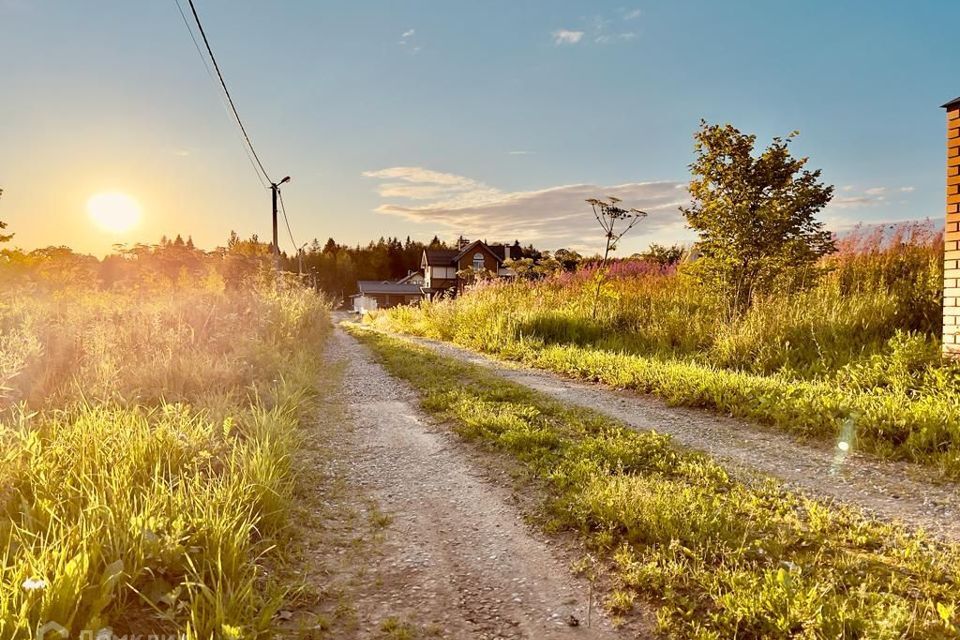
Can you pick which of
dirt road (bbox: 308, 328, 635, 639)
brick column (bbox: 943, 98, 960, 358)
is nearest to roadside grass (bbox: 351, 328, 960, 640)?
dirt road (bbox: 308, 328, 635, 639)

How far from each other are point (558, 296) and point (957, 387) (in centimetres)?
922

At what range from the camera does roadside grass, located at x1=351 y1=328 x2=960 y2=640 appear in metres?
2.33

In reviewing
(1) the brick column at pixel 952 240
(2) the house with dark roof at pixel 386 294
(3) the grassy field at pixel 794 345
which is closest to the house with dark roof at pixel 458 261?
(2) the house with dark roof at pixel 386 294

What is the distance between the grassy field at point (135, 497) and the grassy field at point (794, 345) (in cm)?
467

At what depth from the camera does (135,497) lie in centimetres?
288

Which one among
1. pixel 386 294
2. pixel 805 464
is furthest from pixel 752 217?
pixel 386 294

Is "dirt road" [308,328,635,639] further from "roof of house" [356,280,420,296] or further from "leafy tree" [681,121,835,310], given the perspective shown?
"roof of house" [356,280,420,296]

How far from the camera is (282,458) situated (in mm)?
3961

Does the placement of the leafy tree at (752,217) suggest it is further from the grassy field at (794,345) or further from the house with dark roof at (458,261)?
the house with dark roof at (458,261)

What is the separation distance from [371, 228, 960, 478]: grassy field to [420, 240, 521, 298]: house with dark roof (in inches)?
1853

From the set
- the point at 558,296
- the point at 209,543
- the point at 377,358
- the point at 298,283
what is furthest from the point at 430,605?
the point at 298,283

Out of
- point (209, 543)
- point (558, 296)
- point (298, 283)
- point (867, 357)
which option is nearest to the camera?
point (209, 543)

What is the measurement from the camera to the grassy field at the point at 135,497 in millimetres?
2219

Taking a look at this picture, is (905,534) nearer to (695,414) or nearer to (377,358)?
(695,414)
